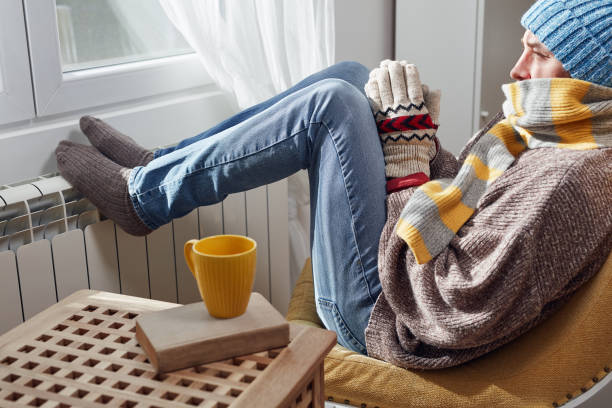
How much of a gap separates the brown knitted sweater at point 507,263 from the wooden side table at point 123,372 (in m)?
0.30

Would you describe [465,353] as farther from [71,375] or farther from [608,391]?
[71,375]

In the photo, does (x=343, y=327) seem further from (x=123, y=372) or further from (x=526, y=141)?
(x=123, y=372)

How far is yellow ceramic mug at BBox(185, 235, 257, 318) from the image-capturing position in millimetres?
856

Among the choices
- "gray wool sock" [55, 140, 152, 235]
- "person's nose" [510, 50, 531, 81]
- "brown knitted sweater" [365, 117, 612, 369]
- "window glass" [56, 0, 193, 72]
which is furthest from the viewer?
"window glass" [56, 0, 193, 72]

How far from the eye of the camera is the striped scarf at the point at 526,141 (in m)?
1.15

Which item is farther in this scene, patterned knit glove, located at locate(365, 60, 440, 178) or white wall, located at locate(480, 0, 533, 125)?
white wall, located at locate(480, 0, 533, 125)

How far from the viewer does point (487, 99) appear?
2344 millimetres

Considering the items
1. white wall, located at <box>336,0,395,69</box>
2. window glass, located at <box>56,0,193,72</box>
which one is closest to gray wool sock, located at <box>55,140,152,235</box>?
window glass, located at <box>56,0,193,72</box>

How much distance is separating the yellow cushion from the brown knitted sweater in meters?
0.02

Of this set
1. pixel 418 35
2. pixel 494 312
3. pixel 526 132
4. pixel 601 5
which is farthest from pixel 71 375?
pixel 418 35

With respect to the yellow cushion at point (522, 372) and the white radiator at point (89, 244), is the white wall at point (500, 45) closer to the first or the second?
the white radiator at point (89, 244)

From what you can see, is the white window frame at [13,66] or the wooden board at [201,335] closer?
the wooden board at [201,335]

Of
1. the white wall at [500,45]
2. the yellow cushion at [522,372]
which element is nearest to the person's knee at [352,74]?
the yellow cushion at [522,372]

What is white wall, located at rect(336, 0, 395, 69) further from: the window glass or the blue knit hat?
the blue knit hat
